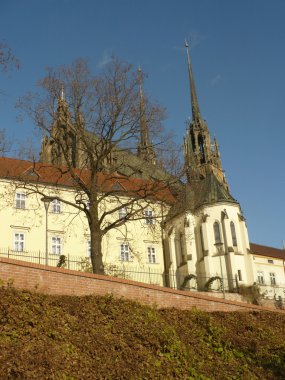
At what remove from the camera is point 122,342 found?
43.3 feet

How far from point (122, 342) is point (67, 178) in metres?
29.4

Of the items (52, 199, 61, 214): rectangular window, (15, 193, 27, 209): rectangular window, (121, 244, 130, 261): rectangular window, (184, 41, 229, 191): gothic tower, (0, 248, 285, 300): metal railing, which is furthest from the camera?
(184, 41, 229, 191): gothic tower

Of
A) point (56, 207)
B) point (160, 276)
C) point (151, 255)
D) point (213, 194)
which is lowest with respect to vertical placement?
point (160, 276)

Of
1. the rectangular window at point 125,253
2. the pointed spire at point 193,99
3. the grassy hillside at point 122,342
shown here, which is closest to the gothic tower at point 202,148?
the pointed spire at point 193,99

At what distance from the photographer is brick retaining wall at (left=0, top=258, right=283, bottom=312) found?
15.4 metres

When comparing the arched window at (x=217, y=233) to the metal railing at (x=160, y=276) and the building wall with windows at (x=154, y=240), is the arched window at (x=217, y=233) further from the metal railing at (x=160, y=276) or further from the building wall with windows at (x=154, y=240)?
the metal railing at (x=160, y=276)

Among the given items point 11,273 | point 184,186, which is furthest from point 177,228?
point 11,273

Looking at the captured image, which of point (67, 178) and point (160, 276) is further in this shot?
point (160, 276)

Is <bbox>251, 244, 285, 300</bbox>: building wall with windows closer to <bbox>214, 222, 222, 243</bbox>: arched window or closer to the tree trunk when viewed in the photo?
<bbox>214, 222, 222, 243</bbox>: arched window

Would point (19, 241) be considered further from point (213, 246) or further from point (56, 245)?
point (213, 246)

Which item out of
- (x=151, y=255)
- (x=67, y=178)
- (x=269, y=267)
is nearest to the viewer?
(x=67, y=178)

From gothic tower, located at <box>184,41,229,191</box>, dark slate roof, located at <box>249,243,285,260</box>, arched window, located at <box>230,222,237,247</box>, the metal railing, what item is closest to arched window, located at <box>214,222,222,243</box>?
arched window, located at <box>230,222,237,247</box>

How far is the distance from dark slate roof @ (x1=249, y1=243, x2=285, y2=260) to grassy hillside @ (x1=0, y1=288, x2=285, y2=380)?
142ft

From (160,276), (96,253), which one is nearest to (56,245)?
(160,276)
